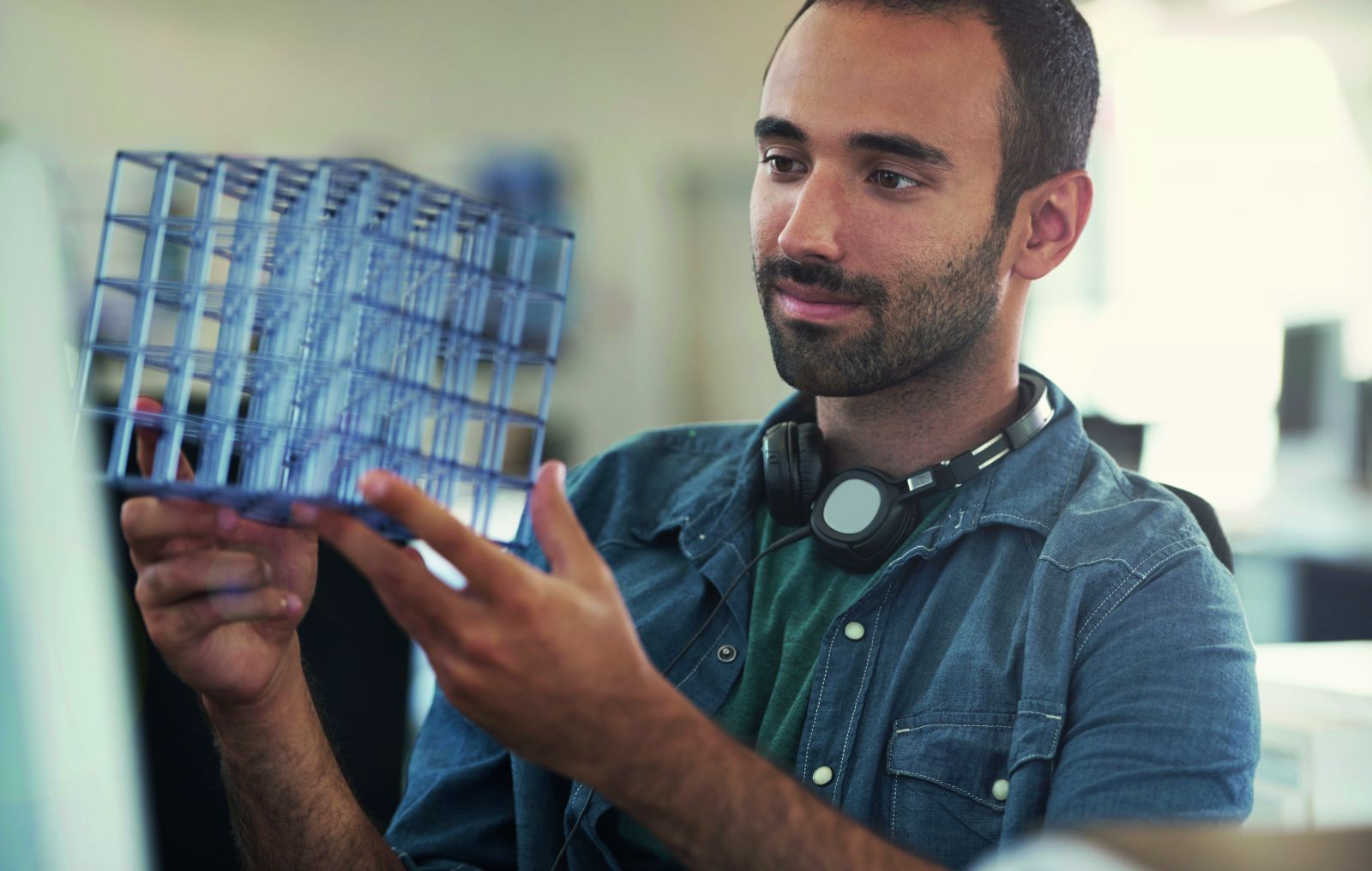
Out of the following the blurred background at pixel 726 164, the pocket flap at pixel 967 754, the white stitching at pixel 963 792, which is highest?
the blurred background at pixel 726 164

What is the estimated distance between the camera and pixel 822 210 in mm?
1262

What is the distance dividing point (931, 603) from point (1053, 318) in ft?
16.7

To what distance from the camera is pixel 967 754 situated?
1.09 meters

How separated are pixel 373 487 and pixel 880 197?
2.40 ft

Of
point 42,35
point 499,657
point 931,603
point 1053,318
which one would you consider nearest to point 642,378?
point 1053,318

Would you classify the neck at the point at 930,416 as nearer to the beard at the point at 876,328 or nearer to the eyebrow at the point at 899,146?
the beard at the point at 876,328

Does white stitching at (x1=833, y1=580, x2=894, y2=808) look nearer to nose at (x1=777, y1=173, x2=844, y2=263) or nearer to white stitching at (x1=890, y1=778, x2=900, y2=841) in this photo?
white stitching at (x1=890, y1=778, x2=900, y2=841)

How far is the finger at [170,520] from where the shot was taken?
2.90 ft

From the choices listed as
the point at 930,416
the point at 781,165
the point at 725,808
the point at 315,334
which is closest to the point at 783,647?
the point at 930,416

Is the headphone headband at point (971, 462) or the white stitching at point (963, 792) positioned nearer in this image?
the white stitching at point (963, 792)

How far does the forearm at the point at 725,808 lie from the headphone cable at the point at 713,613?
1.18 ft

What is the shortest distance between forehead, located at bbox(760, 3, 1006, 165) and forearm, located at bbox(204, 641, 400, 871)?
0.75 meters

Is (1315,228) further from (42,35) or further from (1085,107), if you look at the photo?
(42,35)

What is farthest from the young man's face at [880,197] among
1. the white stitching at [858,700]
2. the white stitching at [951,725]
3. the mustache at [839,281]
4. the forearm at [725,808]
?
the forearm at [725,808]
